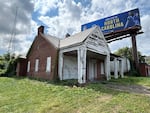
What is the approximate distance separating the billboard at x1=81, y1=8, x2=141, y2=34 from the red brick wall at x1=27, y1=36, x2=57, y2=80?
14475 millimetres

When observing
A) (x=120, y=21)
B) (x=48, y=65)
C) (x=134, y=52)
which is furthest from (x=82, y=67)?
(x=120, y=21)

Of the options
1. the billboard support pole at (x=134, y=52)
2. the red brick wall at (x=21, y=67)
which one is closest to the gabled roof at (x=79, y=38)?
the red brick wall at (x=21, y=67)

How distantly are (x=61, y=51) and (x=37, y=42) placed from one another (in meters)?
6.41

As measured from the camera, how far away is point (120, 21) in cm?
2622

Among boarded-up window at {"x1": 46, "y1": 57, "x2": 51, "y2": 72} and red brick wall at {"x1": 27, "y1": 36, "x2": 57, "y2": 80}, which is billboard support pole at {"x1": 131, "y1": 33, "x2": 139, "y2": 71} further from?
boarded-up window at {"x1": 46, "y1": 57, "x2": 51, "y2": 72}

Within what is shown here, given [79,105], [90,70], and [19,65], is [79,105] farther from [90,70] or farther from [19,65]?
[19,65]

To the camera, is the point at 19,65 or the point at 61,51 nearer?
the point at 61,51

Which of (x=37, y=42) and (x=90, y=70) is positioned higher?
(x=37, y=42)

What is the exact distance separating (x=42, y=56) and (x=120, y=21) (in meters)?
16.2

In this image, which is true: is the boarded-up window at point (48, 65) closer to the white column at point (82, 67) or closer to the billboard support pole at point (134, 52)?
the white column at point (82, 67)

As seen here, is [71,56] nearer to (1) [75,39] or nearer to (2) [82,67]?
(1) [75,39]

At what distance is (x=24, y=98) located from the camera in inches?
312

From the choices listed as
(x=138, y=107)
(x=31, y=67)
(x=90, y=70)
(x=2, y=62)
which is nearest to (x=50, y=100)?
(x=138, y=107)

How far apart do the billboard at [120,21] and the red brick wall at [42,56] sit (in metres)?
14.5
